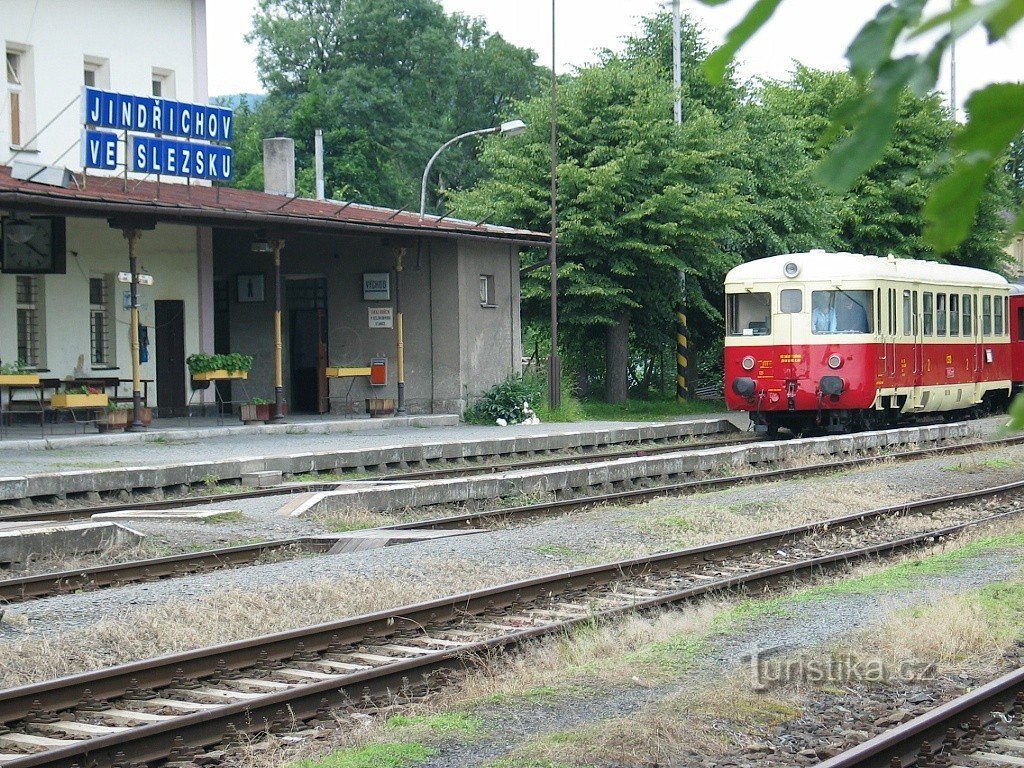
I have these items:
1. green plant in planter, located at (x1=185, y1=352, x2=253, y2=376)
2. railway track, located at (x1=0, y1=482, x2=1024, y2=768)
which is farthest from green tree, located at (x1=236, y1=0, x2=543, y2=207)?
railway track, located at (x1=0, y1=482, x2=1024, y2=768)

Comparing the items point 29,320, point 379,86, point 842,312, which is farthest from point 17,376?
point 379,86

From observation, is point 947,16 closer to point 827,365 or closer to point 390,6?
point 827,365

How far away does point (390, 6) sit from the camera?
70062 mm

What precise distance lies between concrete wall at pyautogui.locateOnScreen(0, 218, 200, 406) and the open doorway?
3.24 meters

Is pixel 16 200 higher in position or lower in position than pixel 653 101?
lower

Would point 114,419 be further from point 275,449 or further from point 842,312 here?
point 842,312

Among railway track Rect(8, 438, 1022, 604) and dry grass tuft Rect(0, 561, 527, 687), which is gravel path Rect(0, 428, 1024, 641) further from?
railway track Rect(8, 438, 1022, 604)

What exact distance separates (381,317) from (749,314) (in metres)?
8.32

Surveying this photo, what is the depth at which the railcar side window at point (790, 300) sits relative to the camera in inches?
947

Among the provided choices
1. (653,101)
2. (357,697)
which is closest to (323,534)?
(357,697)

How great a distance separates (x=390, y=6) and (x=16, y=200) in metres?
52.9

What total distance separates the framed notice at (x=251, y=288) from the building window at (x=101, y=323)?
4.49 meters

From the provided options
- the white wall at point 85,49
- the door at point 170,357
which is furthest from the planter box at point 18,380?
the door at point 170,357

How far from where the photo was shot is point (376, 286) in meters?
29.1
